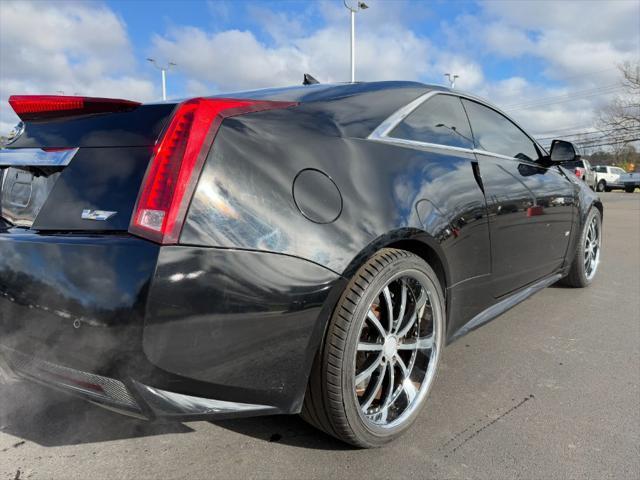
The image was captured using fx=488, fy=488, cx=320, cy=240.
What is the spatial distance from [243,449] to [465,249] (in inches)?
55.1

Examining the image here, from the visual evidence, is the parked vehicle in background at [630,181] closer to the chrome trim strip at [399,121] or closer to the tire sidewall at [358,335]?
the chrome trim strip at [399,121]

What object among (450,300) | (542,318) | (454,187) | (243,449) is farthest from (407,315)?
(542,318)

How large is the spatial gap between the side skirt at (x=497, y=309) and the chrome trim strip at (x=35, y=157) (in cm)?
193

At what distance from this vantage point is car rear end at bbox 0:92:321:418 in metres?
1.47

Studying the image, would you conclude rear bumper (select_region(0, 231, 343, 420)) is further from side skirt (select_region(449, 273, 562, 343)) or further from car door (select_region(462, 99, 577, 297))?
car door (select_region(462, 99, 577, 297))

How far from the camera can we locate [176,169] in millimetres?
1549

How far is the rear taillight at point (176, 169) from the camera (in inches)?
59.0

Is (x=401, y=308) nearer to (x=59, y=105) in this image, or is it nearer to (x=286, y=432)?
(x=286, y=432)

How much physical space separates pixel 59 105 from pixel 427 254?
169 centimetres

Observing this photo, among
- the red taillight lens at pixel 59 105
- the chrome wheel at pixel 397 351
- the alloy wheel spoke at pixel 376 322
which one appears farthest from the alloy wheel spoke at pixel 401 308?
the red taillight lens at pixel 59 105

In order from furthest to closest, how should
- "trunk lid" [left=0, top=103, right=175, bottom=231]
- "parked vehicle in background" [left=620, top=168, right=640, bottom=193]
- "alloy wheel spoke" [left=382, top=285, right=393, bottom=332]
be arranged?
"parked vehicle in background" [left=620, top=168, right=640, bottom=193] < "alloy wheel spoke" [left=382, top=285, right=393, bottom=332] < "trunk lid" [left=0, top=103, right=175, bottom=231]

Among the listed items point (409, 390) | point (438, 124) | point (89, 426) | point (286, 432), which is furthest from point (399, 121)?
point (89, 426)

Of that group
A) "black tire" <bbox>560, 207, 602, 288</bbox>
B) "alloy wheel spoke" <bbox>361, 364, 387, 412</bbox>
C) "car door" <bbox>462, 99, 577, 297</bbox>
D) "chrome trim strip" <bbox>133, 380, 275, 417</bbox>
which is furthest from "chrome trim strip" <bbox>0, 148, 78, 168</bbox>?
"black tire" <bbox>560, 207, 602, 288</bbox>

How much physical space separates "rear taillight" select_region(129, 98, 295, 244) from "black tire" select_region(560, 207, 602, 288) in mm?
3793
